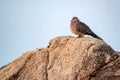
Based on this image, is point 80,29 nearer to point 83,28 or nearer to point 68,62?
point 83,28

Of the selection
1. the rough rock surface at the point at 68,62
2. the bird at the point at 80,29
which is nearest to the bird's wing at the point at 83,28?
the bird at the point at 80,29

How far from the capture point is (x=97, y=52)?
18.5 m

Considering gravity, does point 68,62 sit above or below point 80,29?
below

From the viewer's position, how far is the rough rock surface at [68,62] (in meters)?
18.3

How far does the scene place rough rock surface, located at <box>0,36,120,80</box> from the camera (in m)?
18.3

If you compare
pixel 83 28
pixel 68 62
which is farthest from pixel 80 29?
pixel 68 62

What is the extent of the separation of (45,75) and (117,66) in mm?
3785

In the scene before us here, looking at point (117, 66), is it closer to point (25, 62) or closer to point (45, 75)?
point (45, 75)

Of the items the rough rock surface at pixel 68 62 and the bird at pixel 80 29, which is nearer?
the rough rock surface at pixel 68 62

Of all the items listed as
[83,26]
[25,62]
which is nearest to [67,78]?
[25,62]

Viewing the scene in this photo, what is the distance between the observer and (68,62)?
19.2m

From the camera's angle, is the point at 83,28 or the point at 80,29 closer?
the point at 83,28

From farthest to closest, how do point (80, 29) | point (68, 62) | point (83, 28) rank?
point (80, 29) → point (83, 28) → point (68, 62)

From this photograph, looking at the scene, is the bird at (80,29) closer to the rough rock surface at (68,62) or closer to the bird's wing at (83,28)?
the bird's wing at (83,28)
